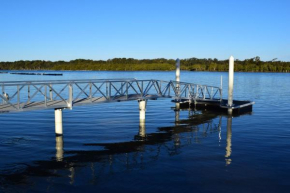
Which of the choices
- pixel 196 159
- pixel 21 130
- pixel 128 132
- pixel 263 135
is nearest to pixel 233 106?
pixel 263 135

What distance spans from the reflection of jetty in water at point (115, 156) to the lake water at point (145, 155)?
33 mm

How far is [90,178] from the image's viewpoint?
32.3 feet

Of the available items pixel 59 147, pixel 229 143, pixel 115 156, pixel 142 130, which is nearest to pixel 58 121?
pixel 59 147

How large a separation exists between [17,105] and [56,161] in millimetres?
3664

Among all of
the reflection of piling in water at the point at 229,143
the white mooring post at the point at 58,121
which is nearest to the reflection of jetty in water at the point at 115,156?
the reflection of piling in water at the point at 229,143

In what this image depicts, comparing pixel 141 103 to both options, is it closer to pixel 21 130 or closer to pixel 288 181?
pixel 21 130

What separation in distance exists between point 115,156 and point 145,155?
1258 millimetres

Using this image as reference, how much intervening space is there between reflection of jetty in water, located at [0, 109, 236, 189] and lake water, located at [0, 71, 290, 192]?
0.11 ft

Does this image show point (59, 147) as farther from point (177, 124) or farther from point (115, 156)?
point (177, 124)

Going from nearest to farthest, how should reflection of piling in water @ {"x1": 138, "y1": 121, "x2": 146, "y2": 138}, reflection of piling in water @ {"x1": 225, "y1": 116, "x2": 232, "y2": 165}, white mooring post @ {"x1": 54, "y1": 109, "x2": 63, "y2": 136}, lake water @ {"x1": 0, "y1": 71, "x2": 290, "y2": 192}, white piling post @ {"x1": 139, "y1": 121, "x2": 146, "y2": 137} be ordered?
lake water @ {"x1": 0, "y1": 71, "x2": 290, "y2": 192}
reflection of piling in water @ {"x1": 225, "y1": 116, "x2": 232, "y2": 165}
white mooring post @ {"x1": 54, "y1": 109, "x2": 63, "y2": 136}
reflection of piling in water @ {"x1": 138, "y1": 121, "x2": 146, "y2": 138}
white piling post @ {"x1": 139, "y1": 121, "x2": 146, "y2": 137}

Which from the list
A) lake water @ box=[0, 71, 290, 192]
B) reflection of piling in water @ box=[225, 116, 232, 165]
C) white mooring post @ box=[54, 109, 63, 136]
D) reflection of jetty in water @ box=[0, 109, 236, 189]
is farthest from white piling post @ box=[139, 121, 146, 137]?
reflection of piling in water @ box=[225, 116, 232, 165]

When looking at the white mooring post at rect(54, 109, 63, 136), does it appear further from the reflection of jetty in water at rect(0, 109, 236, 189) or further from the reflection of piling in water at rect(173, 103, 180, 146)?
the reflection of piling in water at rect(173, 103, 180, 146)

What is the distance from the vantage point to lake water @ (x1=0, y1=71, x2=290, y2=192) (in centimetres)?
943

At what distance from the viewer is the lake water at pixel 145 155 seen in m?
9.43
